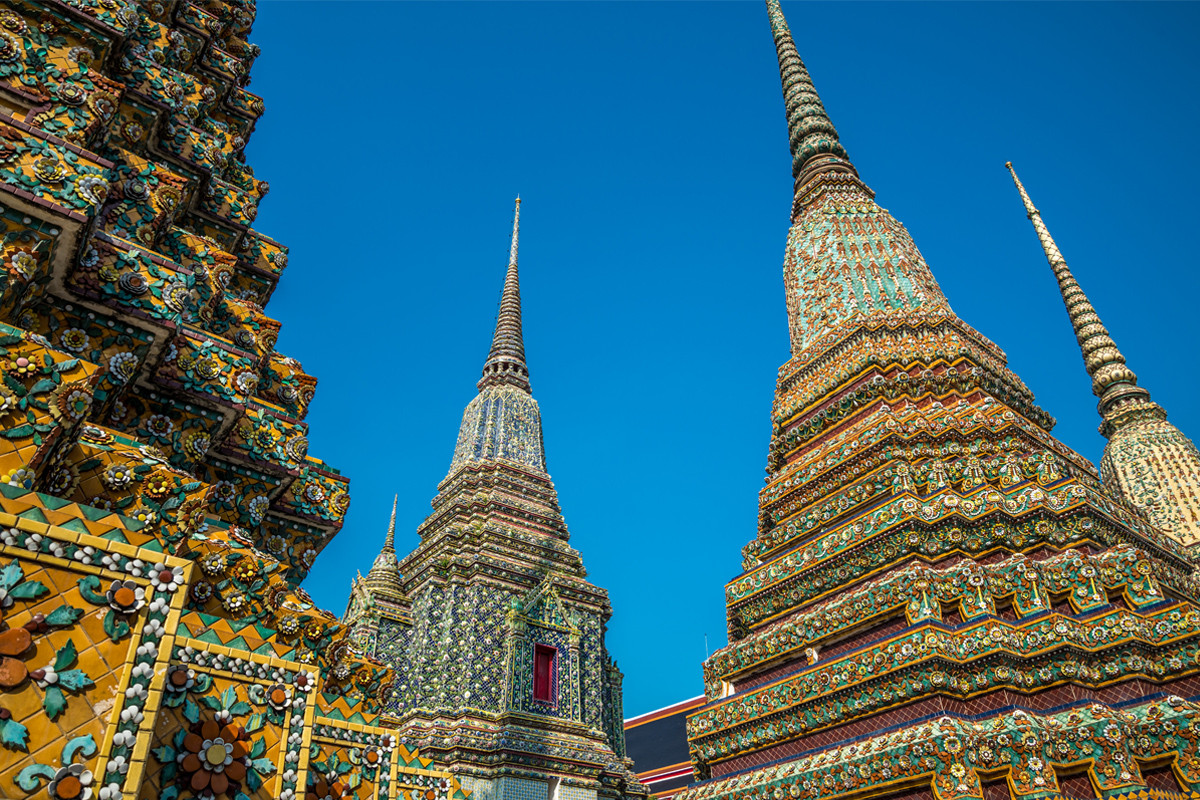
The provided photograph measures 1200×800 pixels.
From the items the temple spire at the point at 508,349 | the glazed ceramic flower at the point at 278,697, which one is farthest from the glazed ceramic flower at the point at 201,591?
the temple spire at the point at 508,349

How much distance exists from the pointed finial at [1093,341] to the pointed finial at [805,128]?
760 cm

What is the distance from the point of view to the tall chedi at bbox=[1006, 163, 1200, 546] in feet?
42.8

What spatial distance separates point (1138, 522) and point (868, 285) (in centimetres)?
448

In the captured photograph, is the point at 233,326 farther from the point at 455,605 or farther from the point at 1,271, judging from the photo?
the point at 455,605

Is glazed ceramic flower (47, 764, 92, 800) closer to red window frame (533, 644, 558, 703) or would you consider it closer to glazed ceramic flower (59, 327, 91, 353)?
glazed ceramic flower (59, 327, 91, 353)

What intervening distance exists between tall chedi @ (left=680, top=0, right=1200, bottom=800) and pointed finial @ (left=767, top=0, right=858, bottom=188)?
369 cm

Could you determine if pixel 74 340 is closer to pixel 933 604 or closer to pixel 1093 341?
pixel 933 604

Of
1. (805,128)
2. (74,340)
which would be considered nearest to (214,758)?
(74,340)

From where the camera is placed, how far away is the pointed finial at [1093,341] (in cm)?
1580

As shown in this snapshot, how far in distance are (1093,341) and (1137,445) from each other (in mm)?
3672

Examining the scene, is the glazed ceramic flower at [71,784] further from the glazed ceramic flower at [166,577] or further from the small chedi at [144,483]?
the glazed ceramic flower at [166,577]

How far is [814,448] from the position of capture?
968 centimetres

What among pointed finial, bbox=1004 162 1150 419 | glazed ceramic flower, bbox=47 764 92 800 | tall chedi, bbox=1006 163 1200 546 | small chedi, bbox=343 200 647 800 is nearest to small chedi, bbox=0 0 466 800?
glazed ceramic flower, bbox=47 764 92 800

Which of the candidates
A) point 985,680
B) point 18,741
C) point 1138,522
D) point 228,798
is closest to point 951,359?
point 1138,522
